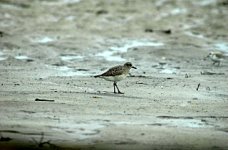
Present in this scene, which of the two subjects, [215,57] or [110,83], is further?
[215,57]

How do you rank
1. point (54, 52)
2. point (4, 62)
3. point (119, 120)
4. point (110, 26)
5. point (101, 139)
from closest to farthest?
point (101, 139), point (119, 120), point (4, 62), point (54, 52), point (110, 26)

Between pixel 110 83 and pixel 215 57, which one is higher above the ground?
pixel 215 57

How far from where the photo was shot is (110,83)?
42.1ft

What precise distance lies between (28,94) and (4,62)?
439 cm

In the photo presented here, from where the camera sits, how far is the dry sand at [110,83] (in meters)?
8.25

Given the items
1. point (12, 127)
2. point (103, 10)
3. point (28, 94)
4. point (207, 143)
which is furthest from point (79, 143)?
point (103, 10)

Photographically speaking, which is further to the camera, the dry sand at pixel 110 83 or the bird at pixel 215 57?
the bird at pixel 215 57

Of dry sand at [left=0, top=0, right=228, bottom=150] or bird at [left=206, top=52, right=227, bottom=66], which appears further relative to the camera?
bird at [left=206, top=52, right=227, bottom=66]

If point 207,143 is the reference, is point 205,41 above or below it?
above

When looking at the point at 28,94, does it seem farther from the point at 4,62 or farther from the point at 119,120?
the point at 4,62

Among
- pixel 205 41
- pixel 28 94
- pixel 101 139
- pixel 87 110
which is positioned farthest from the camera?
pixel 205 41

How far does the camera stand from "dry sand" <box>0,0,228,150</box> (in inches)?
325

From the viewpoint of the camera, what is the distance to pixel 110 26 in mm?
20953

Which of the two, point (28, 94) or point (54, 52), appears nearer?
point (28, 94)
